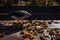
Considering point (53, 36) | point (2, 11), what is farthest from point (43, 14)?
point (53, 36)

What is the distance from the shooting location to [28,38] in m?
2.46

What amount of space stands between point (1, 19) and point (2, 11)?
1.35ft

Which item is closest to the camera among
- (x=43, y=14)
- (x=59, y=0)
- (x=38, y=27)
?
(x=38, y=27)

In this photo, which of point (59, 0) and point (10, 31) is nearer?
point (10, 31)

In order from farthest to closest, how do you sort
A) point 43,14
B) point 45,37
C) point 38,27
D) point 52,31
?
point 43,14 < point 38,27 < point 52,31 < point 45,37

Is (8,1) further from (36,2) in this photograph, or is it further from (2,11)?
(2,11)

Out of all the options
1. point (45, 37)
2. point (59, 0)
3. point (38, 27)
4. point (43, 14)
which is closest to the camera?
point (45, 37)

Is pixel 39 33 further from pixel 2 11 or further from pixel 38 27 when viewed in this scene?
pixel 2 11

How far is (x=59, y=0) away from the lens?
843 cm

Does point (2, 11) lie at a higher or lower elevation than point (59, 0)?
higher

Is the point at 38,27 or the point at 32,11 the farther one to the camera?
the point at 32,11

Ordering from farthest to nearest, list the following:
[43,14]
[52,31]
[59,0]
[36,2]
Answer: [59,0] < [36,2] < [43,14] < [52,31]

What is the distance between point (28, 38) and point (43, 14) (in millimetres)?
1764

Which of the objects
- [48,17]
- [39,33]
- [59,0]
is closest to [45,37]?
[39,33]
